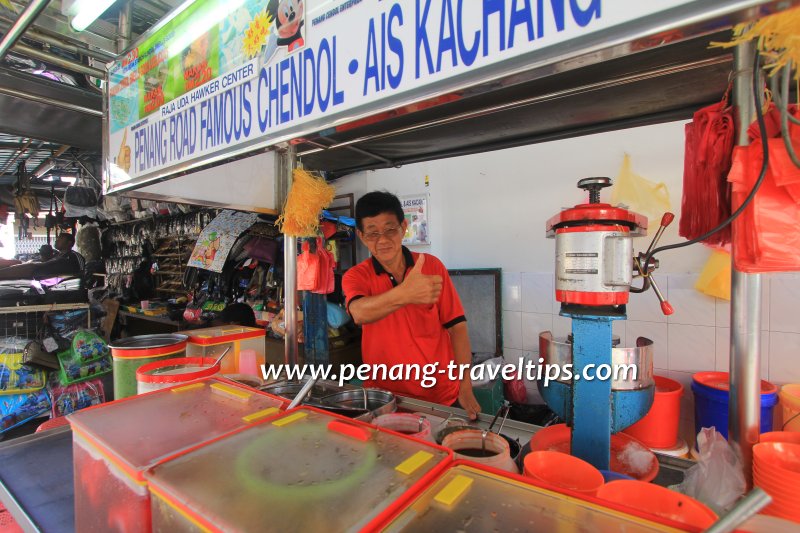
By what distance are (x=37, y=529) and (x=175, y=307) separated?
5.27m

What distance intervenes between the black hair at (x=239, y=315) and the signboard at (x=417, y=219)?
84.1 inches

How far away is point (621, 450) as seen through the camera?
3.40 ft

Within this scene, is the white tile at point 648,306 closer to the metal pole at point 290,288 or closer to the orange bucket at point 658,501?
the metal pole at point 290,288

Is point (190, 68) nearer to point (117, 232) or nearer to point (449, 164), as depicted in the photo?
point (449, 164)

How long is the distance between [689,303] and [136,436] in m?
3.44

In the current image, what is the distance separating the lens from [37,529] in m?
1.04

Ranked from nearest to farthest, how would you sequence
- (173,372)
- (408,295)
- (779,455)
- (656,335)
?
(779,455) → (173,372) → (408,295) → (656,335)

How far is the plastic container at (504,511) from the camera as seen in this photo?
52 centimetres

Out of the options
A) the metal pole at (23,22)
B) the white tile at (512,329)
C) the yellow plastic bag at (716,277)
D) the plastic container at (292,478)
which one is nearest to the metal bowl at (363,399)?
the plastic container at (292,478)

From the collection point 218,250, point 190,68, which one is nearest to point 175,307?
point 218,250

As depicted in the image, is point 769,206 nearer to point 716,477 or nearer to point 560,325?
point 716,477

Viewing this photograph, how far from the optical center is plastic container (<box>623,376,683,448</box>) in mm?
2486

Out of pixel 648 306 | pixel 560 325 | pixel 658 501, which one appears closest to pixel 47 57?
pixel 658 501

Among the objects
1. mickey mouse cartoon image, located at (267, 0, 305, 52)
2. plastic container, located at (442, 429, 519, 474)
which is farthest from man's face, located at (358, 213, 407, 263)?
plastic container, located at (442, 429, 519, 474)
